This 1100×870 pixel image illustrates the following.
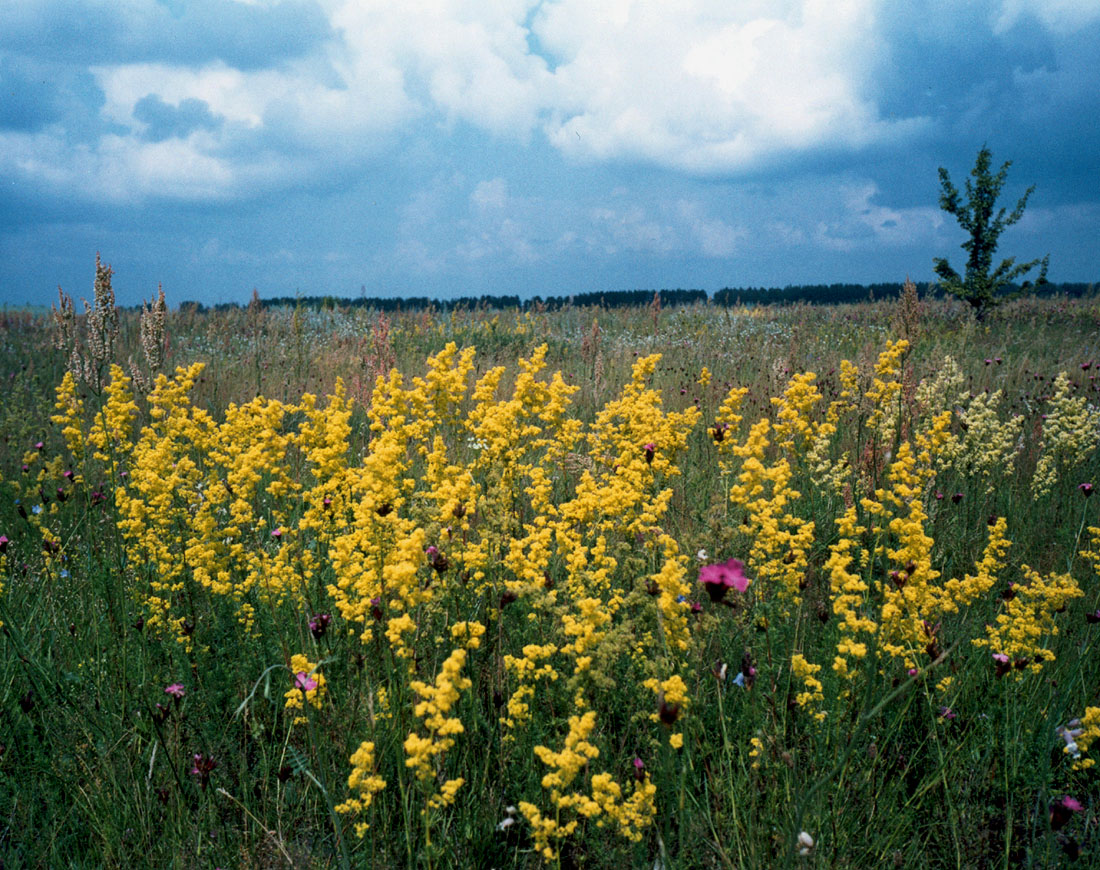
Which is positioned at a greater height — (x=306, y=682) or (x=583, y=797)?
(x=306, y=682)

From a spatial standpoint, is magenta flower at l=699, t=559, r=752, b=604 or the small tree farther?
the small tree

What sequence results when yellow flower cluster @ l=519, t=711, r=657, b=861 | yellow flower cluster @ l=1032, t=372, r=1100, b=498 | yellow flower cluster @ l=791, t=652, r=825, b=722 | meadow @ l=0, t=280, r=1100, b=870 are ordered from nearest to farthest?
1. yellow flower cluster @ l=519, t=711, r=657, b=861
2. meadow @ l=0, t=280, r=1100, b=870
3. yellow flower cluster @ l=791, t=652, r=825, b=722
4. yellow flower cluster @ l=1032, t=372, r=1100, b=498

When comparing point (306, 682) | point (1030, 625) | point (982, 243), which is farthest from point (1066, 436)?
point (982, 243)

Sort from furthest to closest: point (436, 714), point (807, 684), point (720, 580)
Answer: point (807, 684) < point (436, 714) < point (720, 580)

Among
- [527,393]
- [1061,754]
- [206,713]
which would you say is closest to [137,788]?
[206,713]

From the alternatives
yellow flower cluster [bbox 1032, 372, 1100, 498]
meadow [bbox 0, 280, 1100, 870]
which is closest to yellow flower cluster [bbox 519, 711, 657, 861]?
meadow [bbox 0, 280, 1100, 870]

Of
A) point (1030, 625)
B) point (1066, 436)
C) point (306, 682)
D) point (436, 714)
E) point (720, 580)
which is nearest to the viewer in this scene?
point (720, 580)

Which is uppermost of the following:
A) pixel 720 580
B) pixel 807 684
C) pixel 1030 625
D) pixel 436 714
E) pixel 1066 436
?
pixel 720 580

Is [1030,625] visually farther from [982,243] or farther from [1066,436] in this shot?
[982,243]

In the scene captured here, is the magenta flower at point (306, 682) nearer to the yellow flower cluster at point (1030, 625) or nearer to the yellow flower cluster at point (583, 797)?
the yellow flower cluster at point (583, 797)

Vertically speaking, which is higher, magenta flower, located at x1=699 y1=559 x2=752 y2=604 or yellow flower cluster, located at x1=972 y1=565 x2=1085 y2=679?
magenta flower, located at x1=699 y1=559 x2=752 y2=604

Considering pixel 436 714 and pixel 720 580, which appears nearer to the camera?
pixel 720 580

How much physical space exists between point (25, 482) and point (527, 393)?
563cm

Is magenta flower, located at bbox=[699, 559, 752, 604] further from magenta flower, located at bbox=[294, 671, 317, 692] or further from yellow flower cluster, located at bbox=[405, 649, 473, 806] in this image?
magenta flower, located at bbox=[294, 671, 317, 692]
